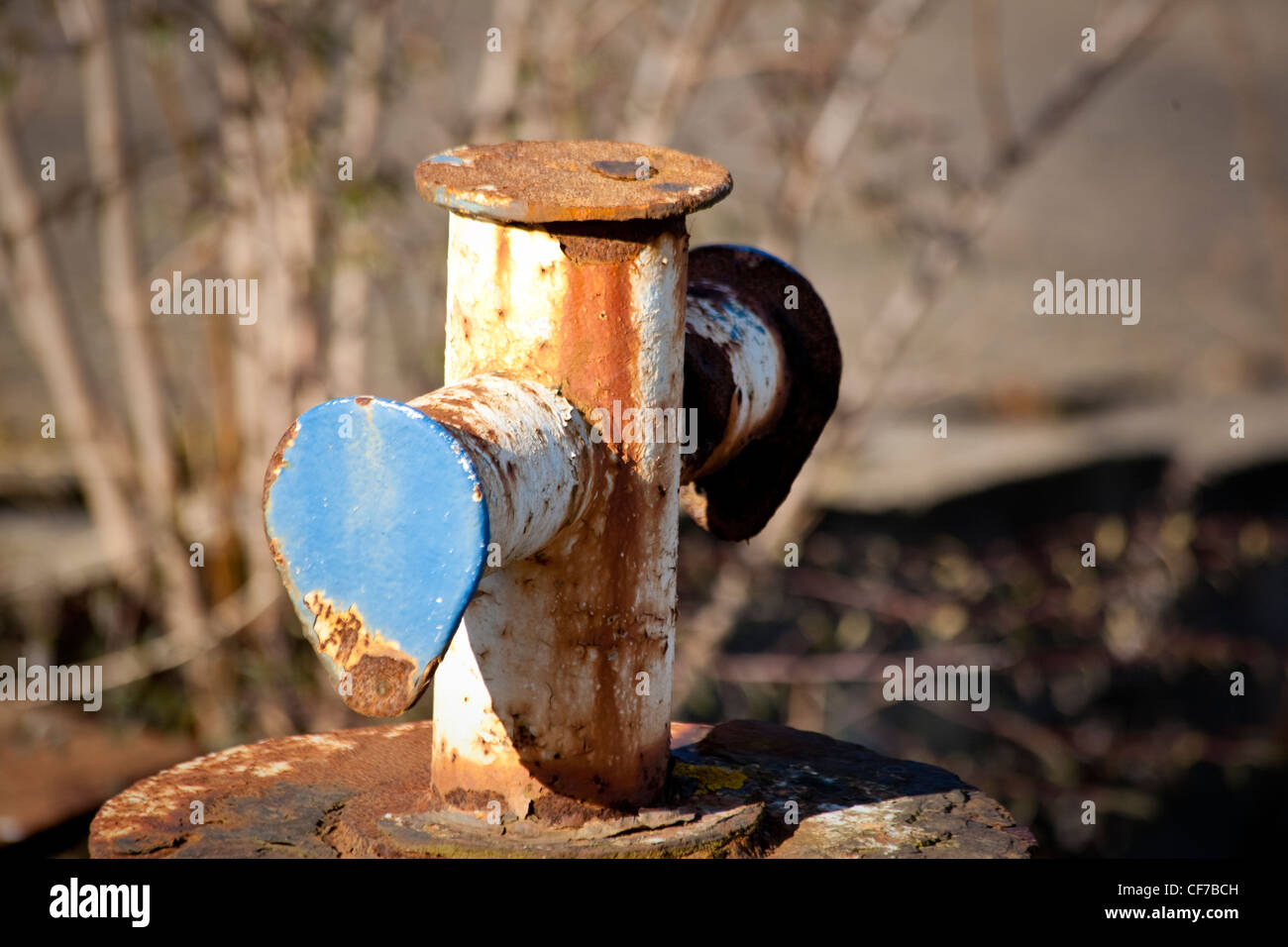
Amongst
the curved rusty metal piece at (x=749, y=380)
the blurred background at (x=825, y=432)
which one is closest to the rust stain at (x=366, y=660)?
the curved rusty metal piece at (x=749, y=380)

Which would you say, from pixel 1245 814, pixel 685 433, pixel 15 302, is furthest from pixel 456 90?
pixel 685 433

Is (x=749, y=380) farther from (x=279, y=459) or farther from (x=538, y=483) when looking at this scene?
(x=279, y=459)

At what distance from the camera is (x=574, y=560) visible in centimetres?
187

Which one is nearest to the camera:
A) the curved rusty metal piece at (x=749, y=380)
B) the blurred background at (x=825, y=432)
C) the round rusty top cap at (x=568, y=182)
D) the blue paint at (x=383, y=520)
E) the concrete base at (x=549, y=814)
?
the blue paint at (x=383, y=520)

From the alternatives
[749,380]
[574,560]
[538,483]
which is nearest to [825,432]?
[749,380]

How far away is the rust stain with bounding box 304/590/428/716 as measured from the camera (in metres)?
1.53

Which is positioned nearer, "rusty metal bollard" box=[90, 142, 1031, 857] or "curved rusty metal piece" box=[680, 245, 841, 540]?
"rusty metal bollard" box=[90, 142, 1031, 857]

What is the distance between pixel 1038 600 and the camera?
19.0 feet

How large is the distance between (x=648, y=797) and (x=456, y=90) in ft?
18.7

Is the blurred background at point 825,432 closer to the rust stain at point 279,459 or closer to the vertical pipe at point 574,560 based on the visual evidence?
the vertical pipe at point 574,560

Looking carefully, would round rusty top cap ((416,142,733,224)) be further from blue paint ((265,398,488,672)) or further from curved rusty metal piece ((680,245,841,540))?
blue paint ((265,398,488,672))

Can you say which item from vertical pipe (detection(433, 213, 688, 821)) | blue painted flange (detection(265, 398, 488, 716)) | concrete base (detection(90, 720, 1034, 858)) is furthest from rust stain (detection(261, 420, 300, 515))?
concrete base (detection(90, 720, 1034, 858))

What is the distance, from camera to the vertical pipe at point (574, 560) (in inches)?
71.4

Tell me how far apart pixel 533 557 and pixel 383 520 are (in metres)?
0.35
